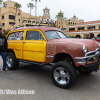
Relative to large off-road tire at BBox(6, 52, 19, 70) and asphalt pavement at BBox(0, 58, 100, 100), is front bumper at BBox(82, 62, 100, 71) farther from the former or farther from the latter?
large off-road tire at BBox(6, 52, 19, 70)

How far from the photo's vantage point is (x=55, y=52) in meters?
3.71

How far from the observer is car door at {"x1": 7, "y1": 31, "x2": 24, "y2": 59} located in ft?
16.0

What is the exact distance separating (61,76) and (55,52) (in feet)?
2.62

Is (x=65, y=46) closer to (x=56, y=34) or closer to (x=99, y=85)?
(x=56, y=34)

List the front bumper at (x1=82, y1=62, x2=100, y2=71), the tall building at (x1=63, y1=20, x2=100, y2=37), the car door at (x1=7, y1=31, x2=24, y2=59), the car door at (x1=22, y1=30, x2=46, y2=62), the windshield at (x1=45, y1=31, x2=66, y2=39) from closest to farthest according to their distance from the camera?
the front bumper at (x1=82, y1=62, x2=100, y2=71)
the car door at (x1=22, y1=30, x2=46, y2=62)
the windshield at (x1=45, y1=31, x2=66, y2=39)
the car door at (x1=7, y1=31, x2=24, y2=59)
the tall building at (x1=63, y1=20, x2=100, y2=37)

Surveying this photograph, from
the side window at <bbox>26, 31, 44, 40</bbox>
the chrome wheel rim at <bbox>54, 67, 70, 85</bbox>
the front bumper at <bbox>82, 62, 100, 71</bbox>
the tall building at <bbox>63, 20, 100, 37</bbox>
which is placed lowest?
the chrome wheel rim at <bbox>54, 67, 70, 85</bbox>

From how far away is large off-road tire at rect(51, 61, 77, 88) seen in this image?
329cm

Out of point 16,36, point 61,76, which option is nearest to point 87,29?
point 16,36

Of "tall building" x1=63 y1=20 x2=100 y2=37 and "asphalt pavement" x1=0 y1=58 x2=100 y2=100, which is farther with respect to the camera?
"tall building" x1=63 y1=20 x2=100 y2=37

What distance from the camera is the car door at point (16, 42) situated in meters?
4.88

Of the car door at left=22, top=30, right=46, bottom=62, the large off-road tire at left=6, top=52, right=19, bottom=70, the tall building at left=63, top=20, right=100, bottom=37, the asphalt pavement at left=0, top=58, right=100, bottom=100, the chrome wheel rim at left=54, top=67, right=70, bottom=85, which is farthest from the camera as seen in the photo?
the tall building at left=63, top=20, right=100, bottom=37

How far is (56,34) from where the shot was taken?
456 centimetres

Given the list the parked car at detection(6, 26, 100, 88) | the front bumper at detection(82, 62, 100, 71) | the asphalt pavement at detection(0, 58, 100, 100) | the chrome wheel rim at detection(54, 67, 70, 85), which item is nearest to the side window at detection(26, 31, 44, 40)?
the parked car at detection(6, 26, 100, 88)

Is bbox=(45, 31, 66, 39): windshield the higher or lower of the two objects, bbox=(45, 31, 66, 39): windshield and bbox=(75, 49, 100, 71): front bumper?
the higher
